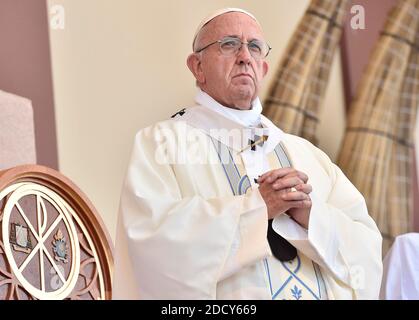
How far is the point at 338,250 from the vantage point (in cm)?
341

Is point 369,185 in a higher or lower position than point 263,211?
lower

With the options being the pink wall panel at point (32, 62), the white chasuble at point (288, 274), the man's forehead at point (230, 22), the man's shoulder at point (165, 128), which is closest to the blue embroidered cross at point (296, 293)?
the white chasuble at point (288, 274)

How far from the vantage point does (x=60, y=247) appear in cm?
441

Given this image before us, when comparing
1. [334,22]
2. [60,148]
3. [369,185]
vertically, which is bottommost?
[369,185]

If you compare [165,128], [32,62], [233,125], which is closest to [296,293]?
[233,125]

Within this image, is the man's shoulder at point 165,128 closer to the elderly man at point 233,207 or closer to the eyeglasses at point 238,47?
the elderly man at point 233,207

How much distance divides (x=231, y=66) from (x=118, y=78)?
7.96 ft

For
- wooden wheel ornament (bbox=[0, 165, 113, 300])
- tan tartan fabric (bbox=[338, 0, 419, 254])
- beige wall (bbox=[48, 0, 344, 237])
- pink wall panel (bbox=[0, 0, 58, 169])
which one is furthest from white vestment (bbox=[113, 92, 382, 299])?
tan tartan fabric (bbox=[338, 0, 419, 254])

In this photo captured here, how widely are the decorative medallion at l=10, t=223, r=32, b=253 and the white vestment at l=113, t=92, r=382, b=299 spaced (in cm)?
86

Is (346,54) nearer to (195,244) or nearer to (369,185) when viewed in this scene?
(369,185)

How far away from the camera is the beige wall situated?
18.8 feet
